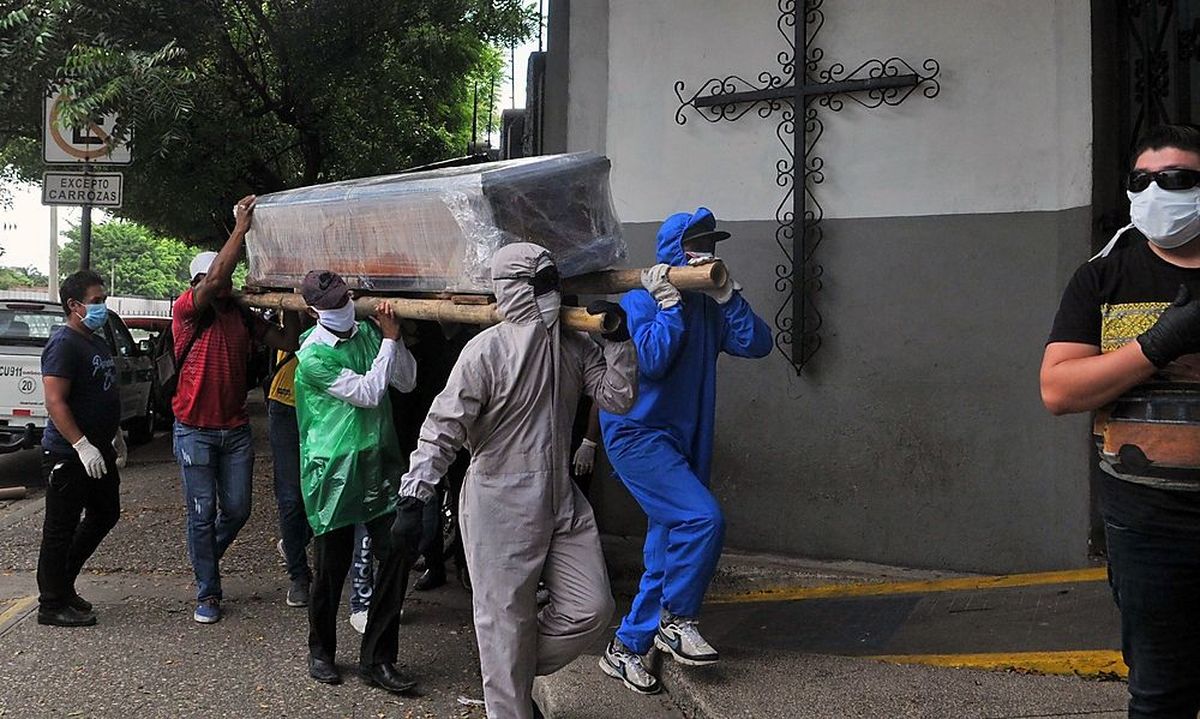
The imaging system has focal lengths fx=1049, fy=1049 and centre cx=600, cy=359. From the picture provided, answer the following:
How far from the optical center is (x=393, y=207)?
4.30 meters

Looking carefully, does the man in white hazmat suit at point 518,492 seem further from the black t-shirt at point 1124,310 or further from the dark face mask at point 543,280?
the black t-shirt at point 1124,310

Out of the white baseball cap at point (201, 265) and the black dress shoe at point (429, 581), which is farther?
the black dress shoe at point (429, 581)

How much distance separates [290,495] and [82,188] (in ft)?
12.0

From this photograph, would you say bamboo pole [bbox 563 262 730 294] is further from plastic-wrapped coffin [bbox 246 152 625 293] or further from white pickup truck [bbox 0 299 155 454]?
white pickup truck [bbox 0 299 155 454]

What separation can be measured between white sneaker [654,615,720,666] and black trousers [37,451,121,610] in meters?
3.12

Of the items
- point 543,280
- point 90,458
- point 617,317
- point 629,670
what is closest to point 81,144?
point 90,458

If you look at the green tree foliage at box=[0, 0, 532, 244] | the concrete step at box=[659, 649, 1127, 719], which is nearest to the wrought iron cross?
the concrete step at box=[659, 649, 1127, 719]

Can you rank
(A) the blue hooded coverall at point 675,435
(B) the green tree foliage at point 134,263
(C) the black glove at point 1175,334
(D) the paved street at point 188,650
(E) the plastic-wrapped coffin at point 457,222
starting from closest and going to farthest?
(C) the black glove at point 1175,334
(E) the plastic-wrapped coffin at point 457,222
(A) the blue hooded coverall at point 675,435
(D) the paved street at point 188,650
(B) the green tree foliage at point 134,263

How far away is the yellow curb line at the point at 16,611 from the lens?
538 cm

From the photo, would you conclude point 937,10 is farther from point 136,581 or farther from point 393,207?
point 136,581

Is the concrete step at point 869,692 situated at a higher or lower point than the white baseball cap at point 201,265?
lower

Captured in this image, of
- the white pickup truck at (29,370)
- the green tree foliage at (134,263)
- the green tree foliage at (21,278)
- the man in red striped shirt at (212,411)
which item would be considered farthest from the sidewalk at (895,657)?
the green tree foliage at (21,278)

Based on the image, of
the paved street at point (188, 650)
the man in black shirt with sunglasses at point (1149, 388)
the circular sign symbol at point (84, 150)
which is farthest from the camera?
the circular sign symbol at point (84, 150)

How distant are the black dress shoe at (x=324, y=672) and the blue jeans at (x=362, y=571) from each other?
14.2 inches
